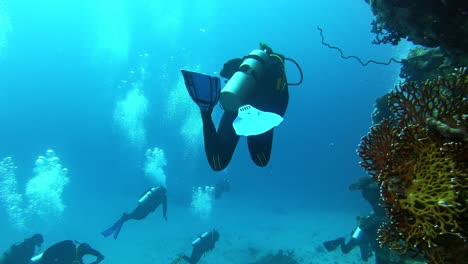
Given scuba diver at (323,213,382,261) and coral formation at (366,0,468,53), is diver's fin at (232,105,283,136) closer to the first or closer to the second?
coral formation at (366,0,468,53)

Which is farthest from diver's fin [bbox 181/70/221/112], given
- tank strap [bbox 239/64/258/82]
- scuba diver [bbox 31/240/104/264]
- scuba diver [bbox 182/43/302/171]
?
scuba diver [bbox 31/240/104/264]

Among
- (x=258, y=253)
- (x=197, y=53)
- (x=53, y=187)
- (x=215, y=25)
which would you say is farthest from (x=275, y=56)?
(x=197, y=53)

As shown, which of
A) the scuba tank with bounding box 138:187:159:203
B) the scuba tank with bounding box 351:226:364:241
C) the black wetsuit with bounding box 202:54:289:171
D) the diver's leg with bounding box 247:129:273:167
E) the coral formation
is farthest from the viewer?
the scuba tank with bounding box 138:187:159:203

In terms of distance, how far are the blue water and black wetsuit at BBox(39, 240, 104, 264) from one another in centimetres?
3224

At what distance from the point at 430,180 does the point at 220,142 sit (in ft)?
11.0

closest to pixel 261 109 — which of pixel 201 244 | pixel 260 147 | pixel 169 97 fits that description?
pixel 260 147

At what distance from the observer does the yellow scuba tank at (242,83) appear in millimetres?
4746

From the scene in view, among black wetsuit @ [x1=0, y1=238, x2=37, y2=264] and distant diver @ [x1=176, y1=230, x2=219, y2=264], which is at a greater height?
black wetsuit @ [x1=0, y1=238, x2=37, y2=264]

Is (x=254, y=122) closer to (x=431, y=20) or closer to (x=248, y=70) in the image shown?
(x=248, y=70)

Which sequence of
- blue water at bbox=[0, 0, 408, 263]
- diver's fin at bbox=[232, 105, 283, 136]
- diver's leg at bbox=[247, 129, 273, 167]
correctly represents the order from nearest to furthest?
diver's fin at bbox=[232, 105, 283, 136] < diver's leg at bbox=[247, 129, 273, 167] < blue water at bbox=[0, 0, 408, 263]

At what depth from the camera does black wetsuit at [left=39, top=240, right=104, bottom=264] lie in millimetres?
9539

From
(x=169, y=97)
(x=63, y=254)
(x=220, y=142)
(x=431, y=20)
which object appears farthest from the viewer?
(x=169, y=97)

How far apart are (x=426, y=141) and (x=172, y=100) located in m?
83.6

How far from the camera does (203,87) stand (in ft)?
15.6
